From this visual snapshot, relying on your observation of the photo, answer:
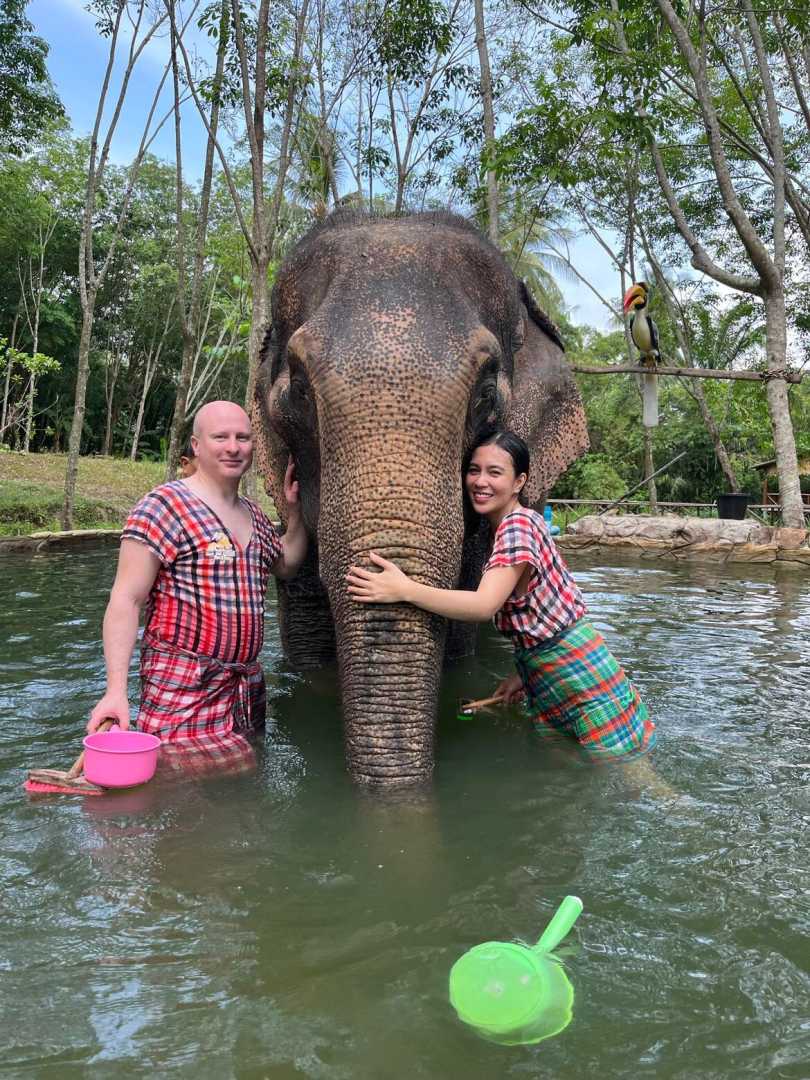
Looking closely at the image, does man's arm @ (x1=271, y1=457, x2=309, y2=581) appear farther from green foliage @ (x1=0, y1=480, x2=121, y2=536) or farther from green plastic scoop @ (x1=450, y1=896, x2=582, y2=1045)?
green foliage @ (x1=0, y1=480, x2=121, y2=536)

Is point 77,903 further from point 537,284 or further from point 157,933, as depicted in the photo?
point 537,284

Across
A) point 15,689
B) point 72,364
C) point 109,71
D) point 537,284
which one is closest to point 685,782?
point 15,689

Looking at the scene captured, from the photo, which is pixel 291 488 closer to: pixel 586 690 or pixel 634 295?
pixel 586 690

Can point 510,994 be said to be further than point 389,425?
No

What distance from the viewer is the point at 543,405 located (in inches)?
195

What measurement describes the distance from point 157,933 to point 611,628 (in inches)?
229

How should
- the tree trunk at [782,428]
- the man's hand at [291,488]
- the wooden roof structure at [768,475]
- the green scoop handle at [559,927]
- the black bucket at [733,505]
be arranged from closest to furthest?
the green scoop handle at [559,927] → the man's hand at [291,488] → the tree trunk at [782,428] → the black bucket at [733,505] → the wooden roof structure at [768,475]

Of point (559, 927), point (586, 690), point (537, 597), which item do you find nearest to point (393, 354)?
point (537, 597)

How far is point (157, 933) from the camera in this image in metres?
2.38

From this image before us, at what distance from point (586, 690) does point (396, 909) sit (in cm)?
162

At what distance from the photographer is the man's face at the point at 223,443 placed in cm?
365

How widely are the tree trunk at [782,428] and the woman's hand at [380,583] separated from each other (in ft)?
41.3

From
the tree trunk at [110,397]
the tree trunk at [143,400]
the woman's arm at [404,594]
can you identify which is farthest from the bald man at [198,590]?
the tree trunk at [110,397]

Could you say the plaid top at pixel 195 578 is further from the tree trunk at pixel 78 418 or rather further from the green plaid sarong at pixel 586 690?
the tree trunk at pixel 78 418
